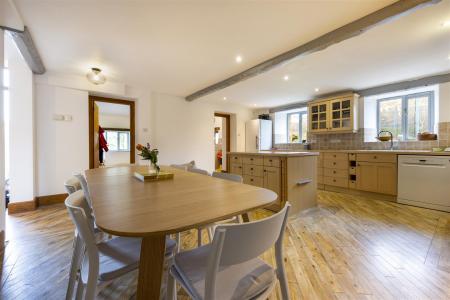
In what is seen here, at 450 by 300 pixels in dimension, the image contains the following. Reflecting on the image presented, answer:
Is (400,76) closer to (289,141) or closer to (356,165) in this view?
(356,165)

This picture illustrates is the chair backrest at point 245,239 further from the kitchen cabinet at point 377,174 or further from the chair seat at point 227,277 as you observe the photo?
the kitchen cabinet at point 377,174

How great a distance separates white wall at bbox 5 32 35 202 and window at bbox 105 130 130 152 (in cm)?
352

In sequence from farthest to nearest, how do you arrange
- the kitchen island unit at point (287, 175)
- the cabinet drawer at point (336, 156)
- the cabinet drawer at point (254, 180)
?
the cabinet drawer at point (336, 156) → the cabinet drawer at point (254, 180) → the kitchen island unit at point (287, 175)

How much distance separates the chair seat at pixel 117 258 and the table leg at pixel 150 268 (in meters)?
0.29

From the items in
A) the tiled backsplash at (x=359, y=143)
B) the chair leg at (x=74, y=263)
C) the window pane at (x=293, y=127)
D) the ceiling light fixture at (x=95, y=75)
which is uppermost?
the ceiling light fixture at (x=95, y=75)

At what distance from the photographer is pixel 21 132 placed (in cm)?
322

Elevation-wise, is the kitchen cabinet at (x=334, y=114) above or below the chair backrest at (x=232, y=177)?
above

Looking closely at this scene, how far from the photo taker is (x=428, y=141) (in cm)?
371

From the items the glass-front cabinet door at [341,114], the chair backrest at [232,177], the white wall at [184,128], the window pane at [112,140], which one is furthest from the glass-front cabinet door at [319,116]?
the window pane at [112,140]

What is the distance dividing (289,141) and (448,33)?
4372 millimetres

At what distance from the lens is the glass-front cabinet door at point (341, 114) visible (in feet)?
14.7

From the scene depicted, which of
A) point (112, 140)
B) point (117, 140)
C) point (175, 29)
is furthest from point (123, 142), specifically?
point (175, 29)

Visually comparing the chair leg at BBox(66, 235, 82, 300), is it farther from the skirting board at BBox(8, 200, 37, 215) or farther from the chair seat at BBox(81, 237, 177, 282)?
the skirting board at BBox(8, 200, 37, 215)

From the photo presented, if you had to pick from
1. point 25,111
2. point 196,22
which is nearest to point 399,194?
point 196,22
